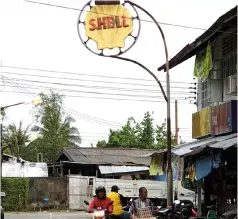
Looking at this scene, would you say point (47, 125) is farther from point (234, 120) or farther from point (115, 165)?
point (234, 120)

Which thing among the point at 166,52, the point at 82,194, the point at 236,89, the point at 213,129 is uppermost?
the point at 166,52

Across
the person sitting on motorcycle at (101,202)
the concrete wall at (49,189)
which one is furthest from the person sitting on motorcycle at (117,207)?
the concrete wall at (49,189)

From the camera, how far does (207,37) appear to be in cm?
1502

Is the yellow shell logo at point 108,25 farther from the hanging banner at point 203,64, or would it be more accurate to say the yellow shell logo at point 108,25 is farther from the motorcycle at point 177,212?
the motorcycle at point 177,212

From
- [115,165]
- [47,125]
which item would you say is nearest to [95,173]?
[115,165]

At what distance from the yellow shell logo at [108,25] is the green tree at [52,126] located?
32.2 m

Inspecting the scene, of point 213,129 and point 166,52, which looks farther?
point 166,52

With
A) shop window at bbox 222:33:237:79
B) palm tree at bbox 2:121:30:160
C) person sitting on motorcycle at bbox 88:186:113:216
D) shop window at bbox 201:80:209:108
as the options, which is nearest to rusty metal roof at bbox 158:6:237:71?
shop window at bbox 222:33:237:79

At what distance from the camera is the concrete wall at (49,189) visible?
32.9m

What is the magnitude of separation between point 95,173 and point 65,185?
4.74 meters

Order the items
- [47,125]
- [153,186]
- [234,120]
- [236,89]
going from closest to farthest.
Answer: [234,120] → [236,89] → [153,186] → [47,125]

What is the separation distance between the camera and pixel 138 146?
49875 mm

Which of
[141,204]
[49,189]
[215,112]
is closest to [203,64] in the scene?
[215,112]

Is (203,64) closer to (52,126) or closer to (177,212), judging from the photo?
(177,212)
